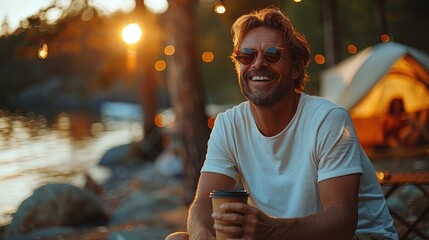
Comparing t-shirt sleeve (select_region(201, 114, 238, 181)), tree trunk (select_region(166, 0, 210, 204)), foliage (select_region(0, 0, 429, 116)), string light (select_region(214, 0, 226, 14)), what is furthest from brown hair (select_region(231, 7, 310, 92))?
tree trunk (select_region(166, 0, 210, 204))

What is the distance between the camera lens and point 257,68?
3.09 m

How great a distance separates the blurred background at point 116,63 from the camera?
25.5 ft

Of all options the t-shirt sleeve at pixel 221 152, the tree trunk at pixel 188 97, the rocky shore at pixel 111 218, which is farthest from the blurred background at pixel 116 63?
the t-shirt sleeve at pixel 221 152

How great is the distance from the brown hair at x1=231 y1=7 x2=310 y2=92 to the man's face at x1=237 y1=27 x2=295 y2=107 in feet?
0.09

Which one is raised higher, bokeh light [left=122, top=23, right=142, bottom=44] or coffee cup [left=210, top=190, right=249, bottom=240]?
bokeh light [left=122, top=23, right=142, bottom=44]

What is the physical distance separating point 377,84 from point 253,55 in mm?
11264

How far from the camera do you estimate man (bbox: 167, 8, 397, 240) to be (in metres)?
2.75

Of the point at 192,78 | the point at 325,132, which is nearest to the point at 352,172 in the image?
the point at 325,132

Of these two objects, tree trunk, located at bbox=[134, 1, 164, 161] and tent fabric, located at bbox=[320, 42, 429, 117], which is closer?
tent fabric, located at bbox=[320, 42, 429, 117]

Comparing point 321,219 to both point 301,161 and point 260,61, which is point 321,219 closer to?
point 301,161

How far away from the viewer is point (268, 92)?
304cm

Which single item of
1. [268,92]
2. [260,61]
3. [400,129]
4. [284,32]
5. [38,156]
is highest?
[284,32]

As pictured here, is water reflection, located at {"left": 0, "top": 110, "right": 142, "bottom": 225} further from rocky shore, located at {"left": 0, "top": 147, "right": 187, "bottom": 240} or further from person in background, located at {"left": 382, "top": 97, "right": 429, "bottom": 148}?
person in background, located at {"left": 382, "top": 97, "right": 429, "bottom": 148}

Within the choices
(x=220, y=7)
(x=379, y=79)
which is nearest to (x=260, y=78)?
(x=220, y=7)
